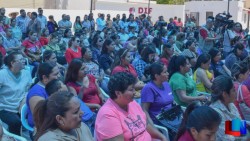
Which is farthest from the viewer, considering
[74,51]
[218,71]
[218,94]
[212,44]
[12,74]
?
[212,44]

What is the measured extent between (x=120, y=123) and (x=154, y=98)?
4.74ft

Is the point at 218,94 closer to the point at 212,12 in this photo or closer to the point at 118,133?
the point at 118,133

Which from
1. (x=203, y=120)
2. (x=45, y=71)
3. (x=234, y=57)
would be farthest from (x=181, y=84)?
(x=234, y=57)

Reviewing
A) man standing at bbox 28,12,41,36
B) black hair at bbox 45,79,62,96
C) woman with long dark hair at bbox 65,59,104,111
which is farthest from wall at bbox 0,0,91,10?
black hair at bbox 45,79,62,96

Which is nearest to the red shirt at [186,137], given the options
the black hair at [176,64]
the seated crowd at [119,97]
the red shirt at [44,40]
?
the seated crowd at [119,97]

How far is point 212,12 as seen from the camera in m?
36.4

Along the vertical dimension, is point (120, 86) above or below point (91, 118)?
above

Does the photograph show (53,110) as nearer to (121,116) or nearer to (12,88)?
(121,116)

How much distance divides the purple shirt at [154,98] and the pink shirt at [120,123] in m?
1.05

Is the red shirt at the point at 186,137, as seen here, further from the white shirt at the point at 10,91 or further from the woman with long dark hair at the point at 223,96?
the white shirt at the point at 10,91

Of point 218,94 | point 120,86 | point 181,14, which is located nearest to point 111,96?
point 120,86

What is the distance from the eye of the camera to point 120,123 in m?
4.14

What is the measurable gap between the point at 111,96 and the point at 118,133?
0.43 meters

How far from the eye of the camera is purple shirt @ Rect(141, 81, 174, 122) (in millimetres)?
5477
